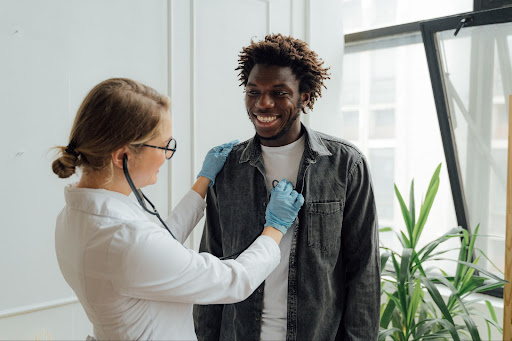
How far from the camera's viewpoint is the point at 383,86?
2.89 metres

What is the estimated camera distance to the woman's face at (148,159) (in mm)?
1060

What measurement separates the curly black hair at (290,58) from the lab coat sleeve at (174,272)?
1.98ft

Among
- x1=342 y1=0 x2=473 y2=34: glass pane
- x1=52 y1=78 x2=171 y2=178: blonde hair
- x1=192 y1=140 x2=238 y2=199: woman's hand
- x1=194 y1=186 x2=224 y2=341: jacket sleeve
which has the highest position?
x1=342 y1=0 x2=473 y2=34: glass pane

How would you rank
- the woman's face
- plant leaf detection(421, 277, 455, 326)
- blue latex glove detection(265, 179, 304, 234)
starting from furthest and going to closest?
plant leaf detection(421, 277, 455, 326) → blue latex glove detection(265, 179, 304, 234) → the woman's face

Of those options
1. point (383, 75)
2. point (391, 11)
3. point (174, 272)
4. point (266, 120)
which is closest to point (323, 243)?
point (266, 120)

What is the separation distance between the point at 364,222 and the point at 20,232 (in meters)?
1.20

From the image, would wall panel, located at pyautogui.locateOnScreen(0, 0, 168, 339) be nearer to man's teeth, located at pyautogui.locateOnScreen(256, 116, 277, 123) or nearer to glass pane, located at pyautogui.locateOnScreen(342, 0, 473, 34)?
man's teeth, located at pyautogui.locateOnScreen(256, 116, 277, 123)

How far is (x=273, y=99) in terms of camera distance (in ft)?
4.58

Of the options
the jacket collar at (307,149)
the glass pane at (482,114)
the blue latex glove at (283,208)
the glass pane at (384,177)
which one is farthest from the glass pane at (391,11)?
the blue latex glove at (283,208)

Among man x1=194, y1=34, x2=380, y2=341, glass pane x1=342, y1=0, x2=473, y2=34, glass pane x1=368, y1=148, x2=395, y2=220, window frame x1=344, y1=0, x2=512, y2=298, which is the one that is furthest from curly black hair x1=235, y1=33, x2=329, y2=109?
glass pane x1=368, y1=148, x2=395, y2=220

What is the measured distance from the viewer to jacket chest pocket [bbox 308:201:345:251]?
4.57 feet

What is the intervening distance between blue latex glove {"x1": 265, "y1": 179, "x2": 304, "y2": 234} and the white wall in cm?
86

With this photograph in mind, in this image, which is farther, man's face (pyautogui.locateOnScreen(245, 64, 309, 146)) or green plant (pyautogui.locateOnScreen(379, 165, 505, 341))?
green plant (pyautogui.locateOnScreen(379, 165, 505, 341))

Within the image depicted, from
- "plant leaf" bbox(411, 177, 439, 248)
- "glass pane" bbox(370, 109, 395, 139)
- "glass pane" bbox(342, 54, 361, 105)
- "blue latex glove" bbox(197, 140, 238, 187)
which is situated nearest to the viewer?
"blue latex glove" bbox(197, 140, 238, 187)
